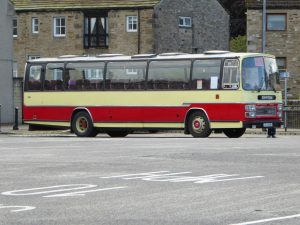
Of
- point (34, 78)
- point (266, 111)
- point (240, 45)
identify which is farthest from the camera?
point (240, 45)

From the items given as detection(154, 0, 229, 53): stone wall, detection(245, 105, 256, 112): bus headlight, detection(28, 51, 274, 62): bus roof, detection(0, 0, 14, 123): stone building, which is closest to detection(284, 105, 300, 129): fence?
detection(0, 0, 14, 123): stone building

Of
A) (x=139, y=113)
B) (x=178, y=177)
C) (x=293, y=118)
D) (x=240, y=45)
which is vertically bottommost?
(x=293, y=118)

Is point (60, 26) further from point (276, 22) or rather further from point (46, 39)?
point (276, 22)

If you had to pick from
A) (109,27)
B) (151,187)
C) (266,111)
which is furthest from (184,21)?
(151,187)

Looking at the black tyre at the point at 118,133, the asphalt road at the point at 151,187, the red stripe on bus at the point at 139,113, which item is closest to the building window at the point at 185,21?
the black tyre at the point at 118,133

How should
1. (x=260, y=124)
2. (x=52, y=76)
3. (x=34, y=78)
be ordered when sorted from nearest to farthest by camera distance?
1. (x=260, y=124)
2. (x=52, y=76)
3. (x=34, y=78)

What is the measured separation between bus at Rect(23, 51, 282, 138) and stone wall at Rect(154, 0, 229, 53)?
2773 cm

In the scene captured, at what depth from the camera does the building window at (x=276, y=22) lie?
63.5m

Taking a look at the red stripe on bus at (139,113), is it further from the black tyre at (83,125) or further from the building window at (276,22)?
the building window at (276,22)

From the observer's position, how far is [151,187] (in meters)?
15.2

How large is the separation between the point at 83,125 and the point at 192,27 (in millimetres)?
33483

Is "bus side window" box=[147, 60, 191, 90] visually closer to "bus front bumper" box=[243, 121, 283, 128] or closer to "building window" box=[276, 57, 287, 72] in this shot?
"bus front bumper" box=[243, 121, 283, 128]

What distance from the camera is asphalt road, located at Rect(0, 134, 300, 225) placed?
38.1 ft

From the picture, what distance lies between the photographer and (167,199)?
44.2ft
